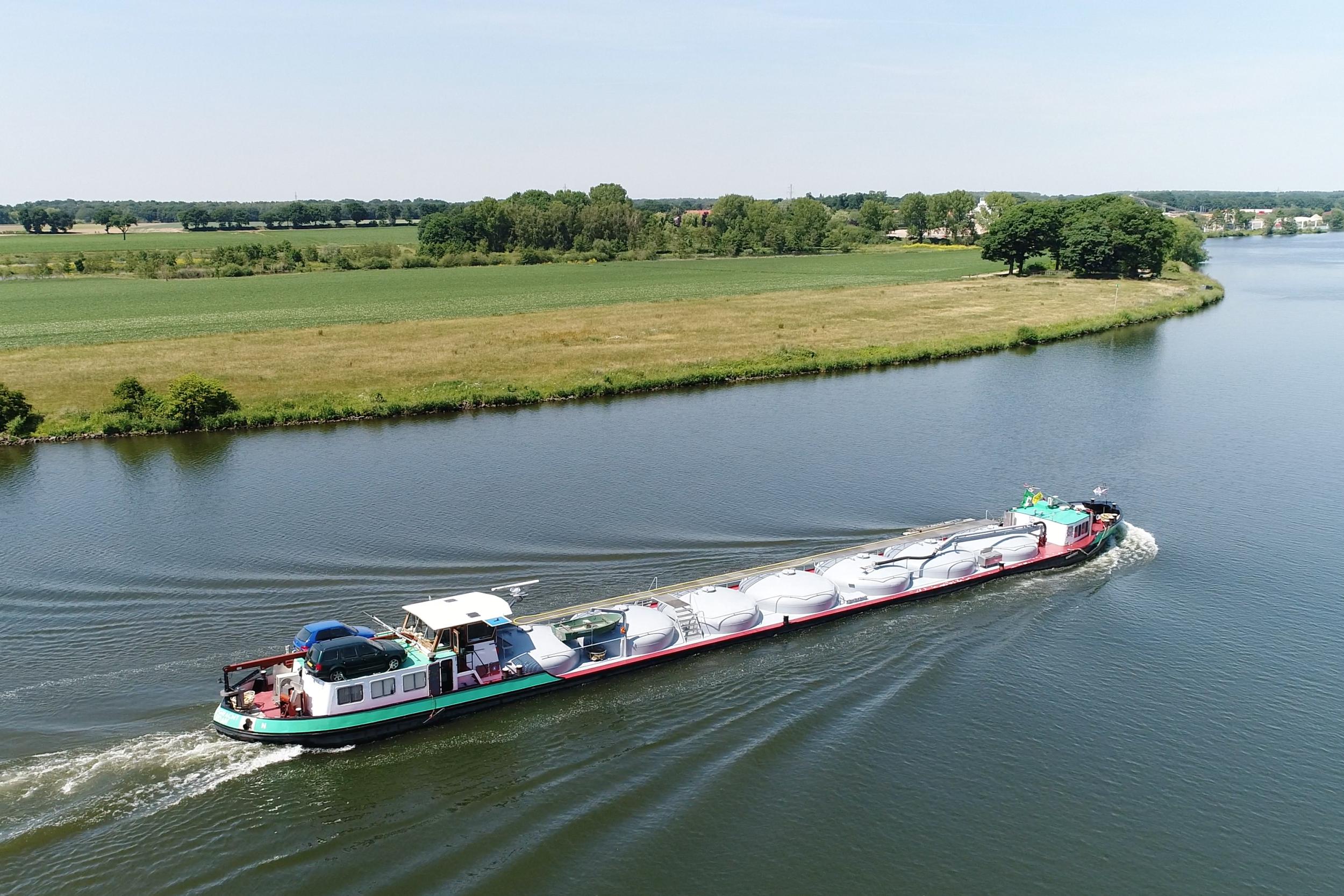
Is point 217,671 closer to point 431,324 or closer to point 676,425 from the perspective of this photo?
point 676,425

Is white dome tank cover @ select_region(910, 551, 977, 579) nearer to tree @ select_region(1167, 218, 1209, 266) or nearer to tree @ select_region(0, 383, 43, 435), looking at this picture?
tree @ select_region(0, 383, 43, 435)

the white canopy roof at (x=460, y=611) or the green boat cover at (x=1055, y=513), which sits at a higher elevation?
the green boat cover at (x=1055, y=513)

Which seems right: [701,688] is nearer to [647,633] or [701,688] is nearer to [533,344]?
[647,633]

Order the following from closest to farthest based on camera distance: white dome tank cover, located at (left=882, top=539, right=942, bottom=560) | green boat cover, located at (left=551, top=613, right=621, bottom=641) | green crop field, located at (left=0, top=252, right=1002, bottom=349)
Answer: green boat cover, located at (left=551, top=613, right=621, bottom=641) < white dome tank cover, located at (left=882, top=539, right=942, bottom=560) < green crop field, located at (left=0, top=252, right=1002, bottom=349)

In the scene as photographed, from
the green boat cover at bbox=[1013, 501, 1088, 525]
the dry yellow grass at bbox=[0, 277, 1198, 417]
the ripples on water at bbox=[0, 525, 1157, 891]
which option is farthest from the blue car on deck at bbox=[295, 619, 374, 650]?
the dry yellow grass at bbox=[0, 277, 1198, 417]

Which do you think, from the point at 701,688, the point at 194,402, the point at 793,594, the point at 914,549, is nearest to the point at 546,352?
the point at 194,402

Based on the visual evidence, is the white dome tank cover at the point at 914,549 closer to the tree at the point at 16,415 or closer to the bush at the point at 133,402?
the bush at the point at 133,402

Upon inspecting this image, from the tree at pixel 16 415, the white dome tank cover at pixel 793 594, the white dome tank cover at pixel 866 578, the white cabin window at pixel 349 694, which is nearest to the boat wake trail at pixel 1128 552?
the white dome tank cover at pixel 866 578
